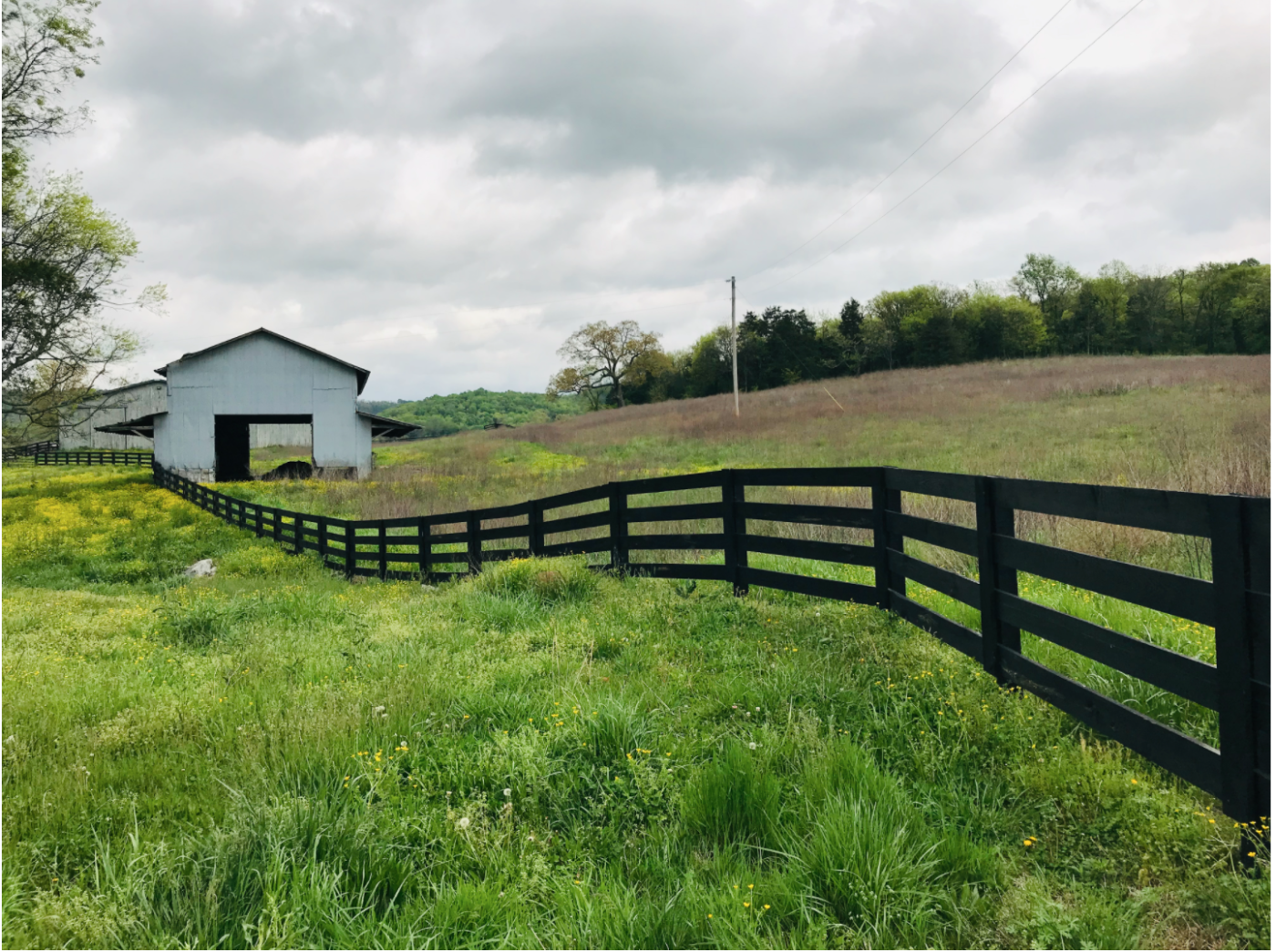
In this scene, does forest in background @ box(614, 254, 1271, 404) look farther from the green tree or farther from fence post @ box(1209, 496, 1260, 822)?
fence post @ box(1209, 496, 1260, 822)

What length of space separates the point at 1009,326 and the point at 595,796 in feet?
246

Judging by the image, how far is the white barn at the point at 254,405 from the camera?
31703 mm

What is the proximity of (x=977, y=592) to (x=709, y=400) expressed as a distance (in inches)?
1867

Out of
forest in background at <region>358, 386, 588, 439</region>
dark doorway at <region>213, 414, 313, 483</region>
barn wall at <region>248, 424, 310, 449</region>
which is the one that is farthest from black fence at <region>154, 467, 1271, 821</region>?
forest in background at <region>358, 386, 588, 439</region>

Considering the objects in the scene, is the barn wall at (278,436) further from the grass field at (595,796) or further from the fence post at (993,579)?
the fence post at (993,579)

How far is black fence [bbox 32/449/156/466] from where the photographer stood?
4928cm

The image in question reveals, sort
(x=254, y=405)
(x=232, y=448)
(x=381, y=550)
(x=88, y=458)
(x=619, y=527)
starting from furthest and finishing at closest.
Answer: (x=88, y=458) < (x=232, y=448) < (x=254, y=405) < (x=381, y=550) < (x=619, y=527)

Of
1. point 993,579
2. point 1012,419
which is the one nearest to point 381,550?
point 993,579

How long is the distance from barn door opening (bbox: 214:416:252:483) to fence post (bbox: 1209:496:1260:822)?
120 feet

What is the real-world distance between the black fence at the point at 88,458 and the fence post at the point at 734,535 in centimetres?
5446

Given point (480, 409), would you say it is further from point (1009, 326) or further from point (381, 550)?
point (381, 550)

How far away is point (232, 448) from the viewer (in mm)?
34531

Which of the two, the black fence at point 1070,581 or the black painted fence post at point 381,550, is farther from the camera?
the black painted fence post at point 381,550

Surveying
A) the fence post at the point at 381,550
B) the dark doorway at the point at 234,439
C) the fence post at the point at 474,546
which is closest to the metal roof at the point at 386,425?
the dark doorway at the point at 234,439
